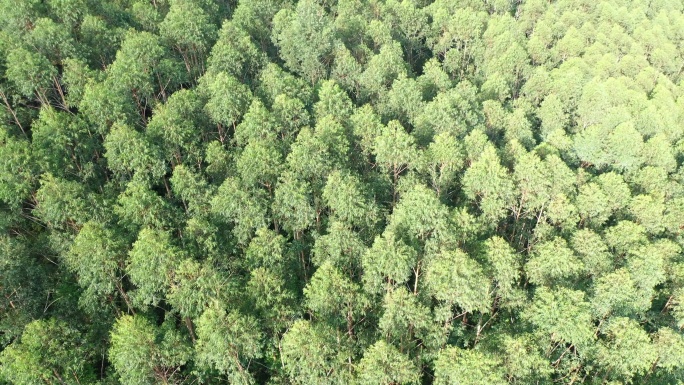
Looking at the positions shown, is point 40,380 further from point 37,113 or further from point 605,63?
point 605,63

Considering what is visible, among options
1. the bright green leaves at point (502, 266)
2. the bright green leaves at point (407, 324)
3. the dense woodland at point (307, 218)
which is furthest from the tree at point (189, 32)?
the bright green leaves at point (502, 266)

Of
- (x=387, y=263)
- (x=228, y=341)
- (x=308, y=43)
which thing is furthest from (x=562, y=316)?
(x=308, y=43)

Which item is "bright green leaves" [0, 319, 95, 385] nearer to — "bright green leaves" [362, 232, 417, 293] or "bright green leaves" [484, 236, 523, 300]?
"bright green leaves" [362, 232, 417, 293]

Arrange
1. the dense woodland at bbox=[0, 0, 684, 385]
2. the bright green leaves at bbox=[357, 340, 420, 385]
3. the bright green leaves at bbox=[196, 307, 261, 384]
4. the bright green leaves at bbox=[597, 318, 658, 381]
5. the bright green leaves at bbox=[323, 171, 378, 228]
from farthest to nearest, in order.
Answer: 1. the bright green leaves at bbox=[323, 171, 378, 228]
2. the bright green leaves at bbox=[597, 318, 658, 381]
3. the dense woodland at bbox=[0, 0, 684, 385]
4. the bright green leaves at bbox=[196, 307, 261, 384]
5. the bright green leaves at bbox=[357, 340, 420, 385]

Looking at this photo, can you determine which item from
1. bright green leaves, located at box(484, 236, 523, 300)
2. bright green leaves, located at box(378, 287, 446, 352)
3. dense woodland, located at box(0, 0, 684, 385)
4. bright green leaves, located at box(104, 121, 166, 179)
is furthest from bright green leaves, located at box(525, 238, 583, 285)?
bright green leaves, located at box(104, 121, 166, 179)

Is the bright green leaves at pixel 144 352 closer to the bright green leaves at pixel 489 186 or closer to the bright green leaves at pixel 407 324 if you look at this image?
the bright green leaves at pixel 407 324

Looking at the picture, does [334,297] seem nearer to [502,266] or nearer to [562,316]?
[502,266]
